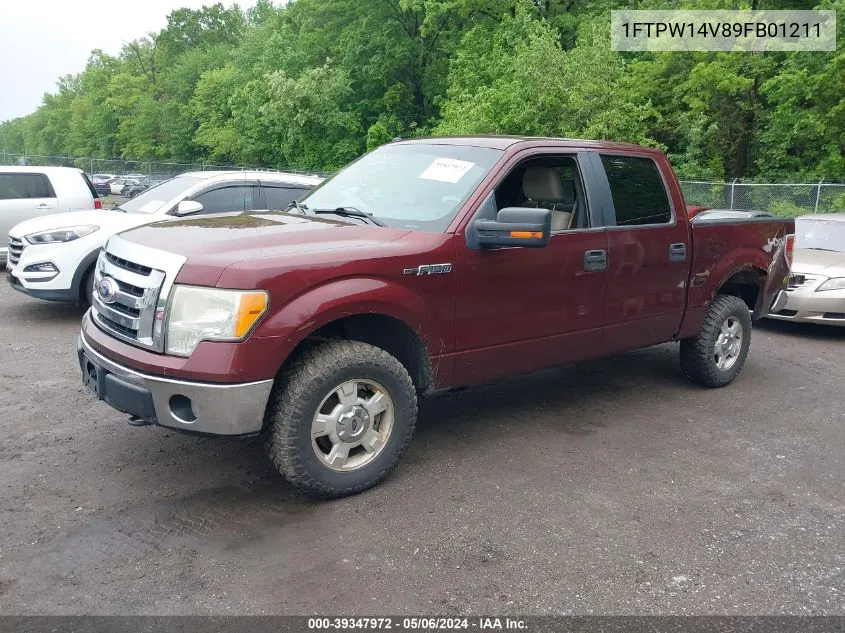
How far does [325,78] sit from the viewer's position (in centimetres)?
3869

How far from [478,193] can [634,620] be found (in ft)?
8.27

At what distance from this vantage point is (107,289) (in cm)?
410

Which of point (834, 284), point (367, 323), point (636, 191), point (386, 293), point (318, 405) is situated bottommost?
point (834, 284)

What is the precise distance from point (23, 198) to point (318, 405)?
386 inches

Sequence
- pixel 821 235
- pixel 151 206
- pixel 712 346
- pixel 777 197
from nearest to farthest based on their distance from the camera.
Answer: pixel 712 346
pixel 151 206
pixel 821 235
pixel 777 197

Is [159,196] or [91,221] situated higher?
[159,196]

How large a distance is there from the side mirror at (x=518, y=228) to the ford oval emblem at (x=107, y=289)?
6.67 ft

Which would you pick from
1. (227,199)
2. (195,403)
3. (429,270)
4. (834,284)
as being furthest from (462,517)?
(834,284)

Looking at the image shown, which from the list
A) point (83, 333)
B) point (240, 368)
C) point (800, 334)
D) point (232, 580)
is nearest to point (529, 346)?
point (240, 368)

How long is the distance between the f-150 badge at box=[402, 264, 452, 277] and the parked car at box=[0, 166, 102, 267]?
9.03 metres

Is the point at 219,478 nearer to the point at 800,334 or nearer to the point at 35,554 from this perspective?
the point at 35,554

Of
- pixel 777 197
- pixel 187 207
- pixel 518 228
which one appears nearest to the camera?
pixel 518 228

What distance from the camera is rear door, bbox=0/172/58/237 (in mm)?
11438

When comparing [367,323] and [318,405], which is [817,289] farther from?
[318,405]
